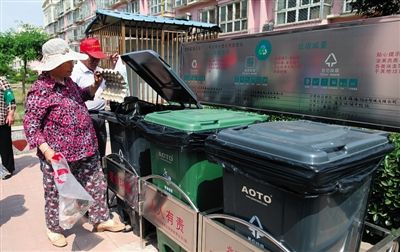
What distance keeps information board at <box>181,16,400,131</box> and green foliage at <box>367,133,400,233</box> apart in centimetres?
22

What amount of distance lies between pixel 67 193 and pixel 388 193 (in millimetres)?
2224

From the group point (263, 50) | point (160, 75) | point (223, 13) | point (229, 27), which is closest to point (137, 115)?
point (160, 75)

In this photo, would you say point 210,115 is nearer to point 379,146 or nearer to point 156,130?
point 156,130

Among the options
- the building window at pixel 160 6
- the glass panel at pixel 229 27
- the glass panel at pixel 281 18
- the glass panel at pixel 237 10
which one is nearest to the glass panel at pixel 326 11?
the glass panel at pixel 281 18

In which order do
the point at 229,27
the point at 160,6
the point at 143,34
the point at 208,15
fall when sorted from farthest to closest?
the point at 160,6
the point at 208,15
the point at 229,27
the point at 143,34

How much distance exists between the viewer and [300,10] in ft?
43.3

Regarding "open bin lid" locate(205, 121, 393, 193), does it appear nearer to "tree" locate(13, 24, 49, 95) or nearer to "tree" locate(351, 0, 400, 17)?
"tree" locate(351, 0, 400, 17)

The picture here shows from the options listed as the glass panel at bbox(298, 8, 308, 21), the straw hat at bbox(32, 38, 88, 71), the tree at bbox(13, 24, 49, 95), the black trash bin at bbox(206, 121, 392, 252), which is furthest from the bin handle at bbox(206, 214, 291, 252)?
the tree at bbox(13, 24, 49, 95)

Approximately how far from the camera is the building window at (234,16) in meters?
15.8

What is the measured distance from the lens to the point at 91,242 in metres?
2.78

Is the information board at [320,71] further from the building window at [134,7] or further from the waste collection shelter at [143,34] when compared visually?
the building window at [134,7]

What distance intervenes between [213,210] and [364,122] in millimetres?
1226

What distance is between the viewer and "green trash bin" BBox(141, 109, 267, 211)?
2002 millimetres

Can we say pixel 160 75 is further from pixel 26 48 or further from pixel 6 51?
pixel 6 51
